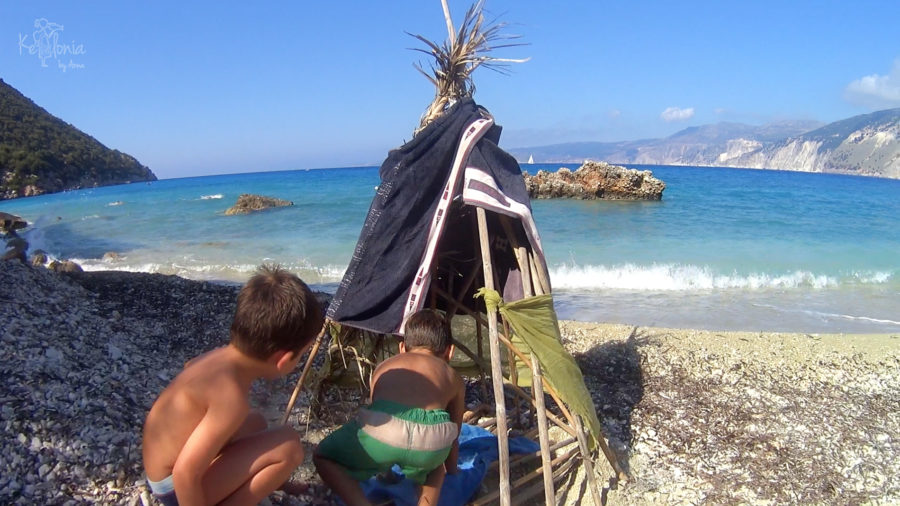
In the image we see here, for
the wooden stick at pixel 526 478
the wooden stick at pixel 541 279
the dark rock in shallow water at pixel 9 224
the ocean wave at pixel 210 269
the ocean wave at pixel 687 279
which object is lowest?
the ocean wave at pixel 687 279

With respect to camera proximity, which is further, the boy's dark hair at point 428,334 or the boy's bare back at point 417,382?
the boy's dark hair at point 428,334

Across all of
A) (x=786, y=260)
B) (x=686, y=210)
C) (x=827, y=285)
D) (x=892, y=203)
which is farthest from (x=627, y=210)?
(x=892, y=203)

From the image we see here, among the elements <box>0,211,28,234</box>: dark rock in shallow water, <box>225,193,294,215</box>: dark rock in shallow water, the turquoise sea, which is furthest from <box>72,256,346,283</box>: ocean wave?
<box>225,193,294,215</box>: dark rock in shallow water

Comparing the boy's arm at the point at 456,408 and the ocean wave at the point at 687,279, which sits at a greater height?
the boy's arm at the point at 456,408

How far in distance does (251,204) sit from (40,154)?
25.3m

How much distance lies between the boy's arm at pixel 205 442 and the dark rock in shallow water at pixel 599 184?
2702cm

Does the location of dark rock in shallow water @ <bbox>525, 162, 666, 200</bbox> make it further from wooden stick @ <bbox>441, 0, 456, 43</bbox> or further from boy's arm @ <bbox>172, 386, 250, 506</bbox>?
boy's arm @ <bbox>172, 386, 250, 506</bbox>

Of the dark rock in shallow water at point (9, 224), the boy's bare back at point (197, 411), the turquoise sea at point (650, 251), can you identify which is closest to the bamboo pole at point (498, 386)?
the boy's bare back at point (197, 411)

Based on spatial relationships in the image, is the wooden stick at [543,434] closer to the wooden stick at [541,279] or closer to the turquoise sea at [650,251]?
the wooden stick at [541,279]

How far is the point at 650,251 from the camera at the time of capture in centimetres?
1577

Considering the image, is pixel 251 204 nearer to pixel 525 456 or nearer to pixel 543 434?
pixel 525 456

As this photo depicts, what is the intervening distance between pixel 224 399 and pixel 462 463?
6.88 feet

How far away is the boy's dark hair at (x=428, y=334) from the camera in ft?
11.4

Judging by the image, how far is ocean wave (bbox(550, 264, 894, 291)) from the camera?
1215 centimetres
